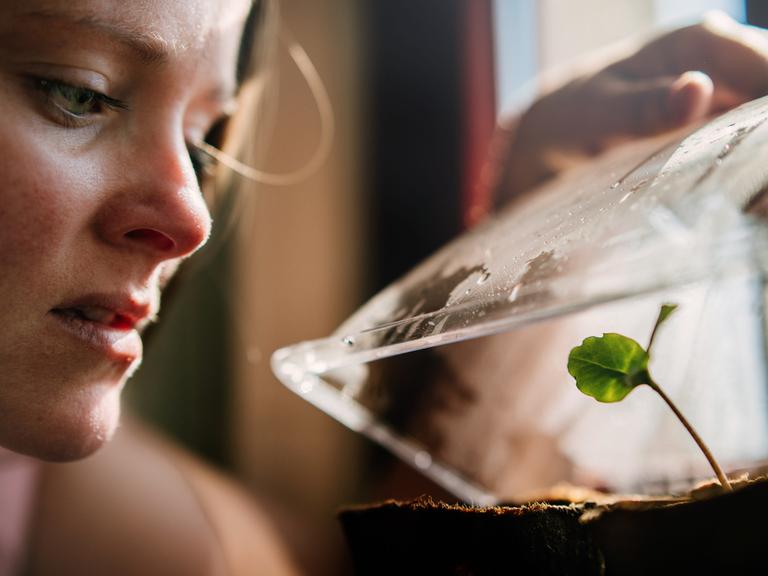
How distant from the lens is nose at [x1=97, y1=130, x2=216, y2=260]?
491mm

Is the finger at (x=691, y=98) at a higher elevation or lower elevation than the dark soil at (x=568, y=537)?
higher

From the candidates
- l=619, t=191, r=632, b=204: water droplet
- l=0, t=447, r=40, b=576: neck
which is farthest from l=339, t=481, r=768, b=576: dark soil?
l=0, t=447, r=40, b=576: neck

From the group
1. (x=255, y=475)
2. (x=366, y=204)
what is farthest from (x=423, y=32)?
(x=255, y=475)

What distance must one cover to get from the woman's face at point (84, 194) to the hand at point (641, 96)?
15.7 inches

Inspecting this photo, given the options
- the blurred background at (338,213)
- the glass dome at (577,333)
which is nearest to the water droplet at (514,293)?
the glass dome at (577,333)

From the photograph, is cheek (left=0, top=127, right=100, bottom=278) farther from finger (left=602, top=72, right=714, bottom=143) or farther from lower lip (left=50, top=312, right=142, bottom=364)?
finger (left=602, top=72, right=714, bottom=143)

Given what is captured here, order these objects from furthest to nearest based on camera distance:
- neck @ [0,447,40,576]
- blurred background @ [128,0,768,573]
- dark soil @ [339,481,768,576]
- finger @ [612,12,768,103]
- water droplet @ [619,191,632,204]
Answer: blurred background @ [128,0,768,573]
neck @ [0,447,40,576]
finger @ [612,12,768,103]
water droplet @ [619,191,632,204]
dark soil @ [339,481,768,576]

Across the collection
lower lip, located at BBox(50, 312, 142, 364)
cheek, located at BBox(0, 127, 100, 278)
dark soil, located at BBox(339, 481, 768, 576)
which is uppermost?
cheek, located at BBox(0, 127, 100, 278)

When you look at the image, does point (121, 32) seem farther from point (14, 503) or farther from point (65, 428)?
point (14, 503)

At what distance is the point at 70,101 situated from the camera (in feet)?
1.56

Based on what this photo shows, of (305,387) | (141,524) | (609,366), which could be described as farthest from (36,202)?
(141,524)

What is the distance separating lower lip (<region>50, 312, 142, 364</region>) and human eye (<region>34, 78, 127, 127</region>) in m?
0.13

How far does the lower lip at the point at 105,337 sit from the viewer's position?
0.49 metres

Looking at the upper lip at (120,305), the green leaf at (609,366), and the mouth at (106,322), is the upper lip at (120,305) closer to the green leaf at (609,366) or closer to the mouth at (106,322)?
the mouth at (106,322)
